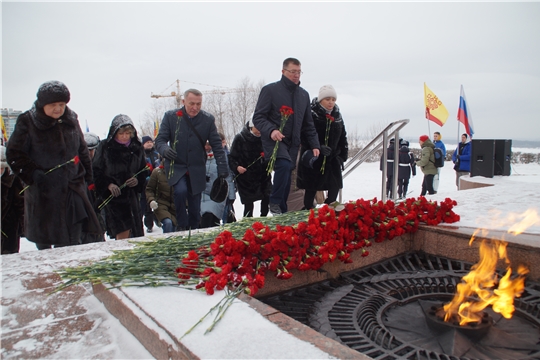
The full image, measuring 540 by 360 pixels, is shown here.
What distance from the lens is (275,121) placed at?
4.66 metres

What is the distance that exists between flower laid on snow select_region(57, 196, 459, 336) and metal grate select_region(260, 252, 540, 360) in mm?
179

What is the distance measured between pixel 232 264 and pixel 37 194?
2356mm

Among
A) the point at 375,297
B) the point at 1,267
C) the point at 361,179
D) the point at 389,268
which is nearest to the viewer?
the point at 375,297

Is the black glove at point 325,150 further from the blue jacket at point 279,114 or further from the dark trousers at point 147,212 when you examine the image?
the dark trousers at point 147,212

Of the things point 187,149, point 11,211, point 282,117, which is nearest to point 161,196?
point 187,149

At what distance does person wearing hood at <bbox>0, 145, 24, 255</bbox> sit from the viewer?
4152 millimetres

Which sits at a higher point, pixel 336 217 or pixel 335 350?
pixel 336 217

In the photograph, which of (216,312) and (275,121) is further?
(275,121)

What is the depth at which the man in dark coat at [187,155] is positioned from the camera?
15.1 ft

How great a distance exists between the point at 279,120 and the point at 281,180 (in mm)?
668

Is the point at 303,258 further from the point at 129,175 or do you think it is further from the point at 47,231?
the point at 129,175

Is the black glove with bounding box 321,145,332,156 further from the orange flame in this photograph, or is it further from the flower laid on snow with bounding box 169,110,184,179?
the orange flame

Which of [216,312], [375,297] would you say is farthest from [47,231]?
[375,297]

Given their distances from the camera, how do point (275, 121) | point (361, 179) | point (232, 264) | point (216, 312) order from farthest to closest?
point (361, 179) → point (275, 121) → point (232, 264) → point (216, 312)
